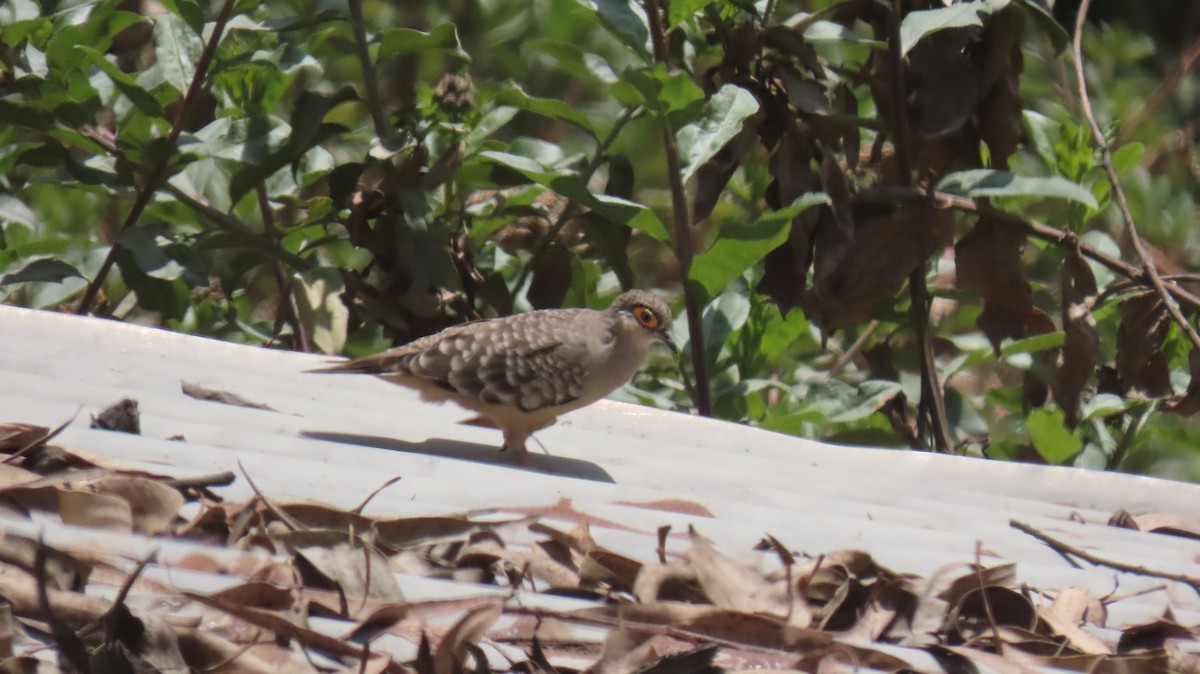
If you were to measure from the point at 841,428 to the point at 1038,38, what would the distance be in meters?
5.13

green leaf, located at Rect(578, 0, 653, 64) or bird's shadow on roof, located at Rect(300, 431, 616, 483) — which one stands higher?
green leaf, located at Rect(578, 0, 653, 64)

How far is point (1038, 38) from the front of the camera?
10.4m

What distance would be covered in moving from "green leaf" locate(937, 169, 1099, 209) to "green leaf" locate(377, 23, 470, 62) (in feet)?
5.75

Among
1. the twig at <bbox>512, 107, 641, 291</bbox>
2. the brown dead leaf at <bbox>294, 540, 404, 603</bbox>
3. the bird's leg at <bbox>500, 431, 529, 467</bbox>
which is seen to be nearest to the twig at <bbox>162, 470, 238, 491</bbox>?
the brown dead leaf at <bbox>294, 540, 404, 603</bbox>

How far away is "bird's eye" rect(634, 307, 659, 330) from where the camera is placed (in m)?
5.30

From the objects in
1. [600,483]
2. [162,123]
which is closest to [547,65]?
[162,123]

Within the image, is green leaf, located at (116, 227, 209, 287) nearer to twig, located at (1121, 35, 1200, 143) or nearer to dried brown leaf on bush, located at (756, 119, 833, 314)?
dried brown leaf on bush, located at (756, 119, 833, 314)

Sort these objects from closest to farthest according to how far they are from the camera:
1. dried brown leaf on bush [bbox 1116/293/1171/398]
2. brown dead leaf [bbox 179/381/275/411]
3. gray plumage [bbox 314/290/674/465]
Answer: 1. brown dead leaf [bbox 179/381/275/411]
2. gray plumage [bbox 314/290/674/465]
3. dried brown leaf on bush [bbox 1116/293/1171/398]

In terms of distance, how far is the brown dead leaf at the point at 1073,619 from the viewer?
107 inches

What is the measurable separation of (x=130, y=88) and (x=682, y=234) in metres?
1.94

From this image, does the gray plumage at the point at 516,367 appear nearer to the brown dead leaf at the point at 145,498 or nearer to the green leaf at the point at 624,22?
the green leaf at the point at 624,22

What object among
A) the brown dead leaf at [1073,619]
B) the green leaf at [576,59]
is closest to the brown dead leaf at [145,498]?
the brown dead leaf at [1073,619]

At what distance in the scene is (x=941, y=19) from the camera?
197 inches

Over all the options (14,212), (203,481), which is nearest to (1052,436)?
(203,481)
